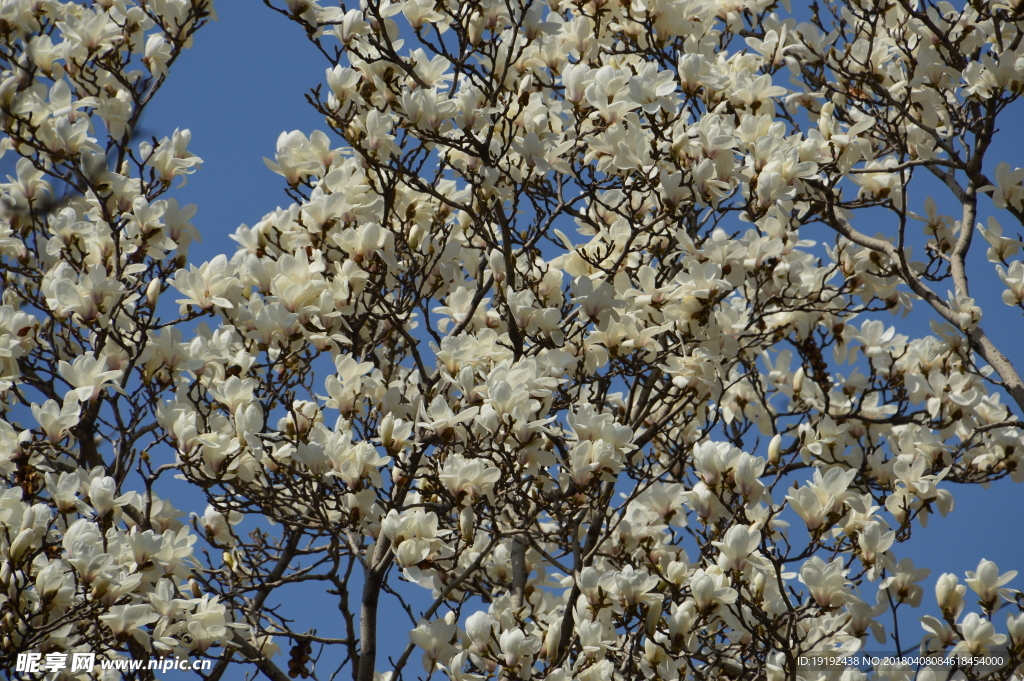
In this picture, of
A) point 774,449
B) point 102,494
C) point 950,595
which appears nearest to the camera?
point 102,494

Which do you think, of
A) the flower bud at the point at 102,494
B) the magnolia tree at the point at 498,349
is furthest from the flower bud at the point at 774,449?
the flower bud at the point at 102,494

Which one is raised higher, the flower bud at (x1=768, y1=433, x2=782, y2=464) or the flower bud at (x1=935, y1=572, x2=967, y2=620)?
the flower bud at (x1=768, y1=433, x2=782, y2=464)

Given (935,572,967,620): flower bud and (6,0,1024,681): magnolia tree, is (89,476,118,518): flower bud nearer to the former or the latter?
(6,0,1024,681): magnolia tree

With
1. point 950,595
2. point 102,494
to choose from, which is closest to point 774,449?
point 950,595

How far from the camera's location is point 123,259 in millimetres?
3984

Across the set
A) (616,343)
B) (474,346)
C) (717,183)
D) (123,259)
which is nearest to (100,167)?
(123,259)

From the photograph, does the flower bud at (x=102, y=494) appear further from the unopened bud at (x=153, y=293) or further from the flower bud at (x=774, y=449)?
the flower bud at (x=774, y=449)

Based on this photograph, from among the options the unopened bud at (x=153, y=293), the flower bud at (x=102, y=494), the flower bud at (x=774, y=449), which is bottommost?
the flower bud at (x=102, y=494)

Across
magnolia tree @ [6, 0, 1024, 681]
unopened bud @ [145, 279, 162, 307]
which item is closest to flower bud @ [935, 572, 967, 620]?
magnolia tree @ [6, 0, 1024, 681]

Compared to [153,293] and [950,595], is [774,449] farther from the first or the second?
[153,293]

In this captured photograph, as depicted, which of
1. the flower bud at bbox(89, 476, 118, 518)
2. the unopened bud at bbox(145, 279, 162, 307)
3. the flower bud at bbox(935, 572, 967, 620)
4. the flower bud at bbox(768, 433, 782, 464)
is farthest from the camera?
the unopened bud at bbox(145, 279, 162, 307)

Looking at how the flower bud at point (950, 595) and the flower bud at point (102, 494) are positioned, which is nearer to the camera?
the flower bud at point (102, 494)

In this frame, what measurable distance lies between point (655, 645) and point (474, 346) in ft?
3.87

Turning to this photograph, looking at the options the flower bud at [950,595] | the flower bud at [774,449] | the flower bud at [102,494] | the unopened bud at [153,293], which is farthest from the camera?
the unopened bud at [153,293]
